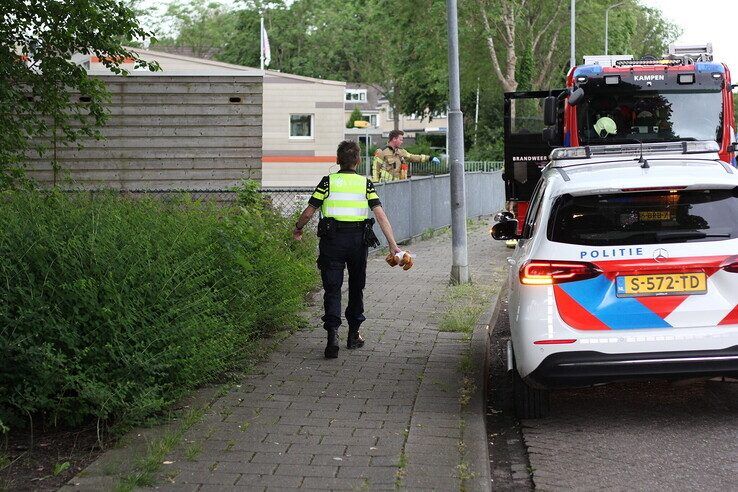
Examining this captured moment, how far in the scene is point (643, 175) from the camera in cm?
707

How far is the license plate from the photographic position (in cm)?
670

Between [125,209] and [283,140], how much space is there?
33768 mm

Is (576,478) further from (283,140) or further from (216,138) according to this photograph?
(283,140)

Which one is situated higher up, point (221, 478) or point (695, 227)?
point (695, 227)

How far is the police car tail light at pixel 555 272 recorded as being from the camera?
266 inches

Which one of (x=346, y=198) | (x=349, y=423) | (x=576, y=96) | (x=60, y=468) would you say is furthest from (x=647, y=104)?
(x=60, y=468)

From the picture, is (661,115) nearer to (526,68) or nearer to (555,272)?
(555,272)

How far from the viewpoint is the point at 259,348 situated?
30.2 ft

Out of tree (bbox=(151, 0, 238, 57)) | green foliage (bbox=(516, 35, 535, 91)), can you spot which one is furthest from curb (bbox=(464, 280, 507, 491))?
tree (bbox=(151, 0, 238, 57))

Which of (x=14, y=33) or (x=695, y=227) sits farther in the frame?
(x=14, y=33)

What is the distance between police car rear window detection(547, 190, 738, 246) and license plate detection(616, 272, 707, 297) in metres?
0.22

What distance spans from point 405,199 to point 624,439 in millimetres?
12723

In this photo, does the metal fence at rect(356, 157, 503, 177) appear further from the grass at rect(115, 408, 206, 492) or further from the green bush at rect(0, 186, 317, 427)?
the grass at rect(115, 408, 206, 492)

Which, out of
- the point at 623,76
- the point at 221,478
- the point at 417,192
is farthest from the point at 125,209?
the point at 417,192
